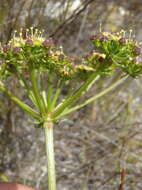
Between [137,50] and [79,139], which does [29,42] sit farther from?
[79,139]

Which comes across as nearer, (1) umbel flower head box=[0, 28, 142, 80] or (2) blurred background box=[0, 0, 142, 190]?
(1) umbel flower head box=[0, 28, 142, 80]

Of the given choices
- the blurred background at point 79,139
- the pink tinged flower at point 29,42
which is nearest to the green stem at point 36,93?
the pink tinged flower at point 29,42

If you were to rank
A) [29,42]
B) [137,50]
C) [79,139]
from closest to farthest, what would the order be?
[29,42], [137,50], [79,139]

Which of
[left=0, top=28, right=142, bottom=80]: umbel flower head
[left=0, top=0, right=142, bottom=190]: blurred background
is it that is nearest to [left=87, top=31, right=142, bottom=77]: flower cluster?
[left=0, top=28, right=142, bottom=80]: umbel flower head

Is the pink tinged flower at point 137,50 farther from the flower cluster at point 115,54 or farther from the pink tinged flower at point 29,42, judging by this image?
the pink tinged flower at point 29,42

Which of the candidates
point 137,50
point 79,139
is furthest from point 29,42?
point 79,139

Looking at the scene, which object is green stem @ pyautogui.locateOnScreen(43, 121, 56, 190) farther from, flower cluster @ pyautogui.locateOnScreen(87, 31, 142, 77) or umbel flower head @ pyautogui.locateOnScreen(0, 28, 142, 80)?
flower cluster @ pyautogui.locateOnScreen(87, 31, 142, 77)

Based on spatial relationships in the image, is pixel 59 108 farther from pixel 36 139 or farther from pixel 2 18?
pixel 36 139

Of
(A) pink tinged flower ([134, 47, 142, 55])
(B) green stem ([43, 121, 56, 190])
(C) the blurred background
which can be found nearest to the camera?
(B) green stem ([43, 121, 56, 190])

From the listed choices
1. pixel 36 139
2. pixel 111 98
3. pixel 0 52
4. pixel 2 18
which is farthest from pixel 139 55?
pixel 111 98
